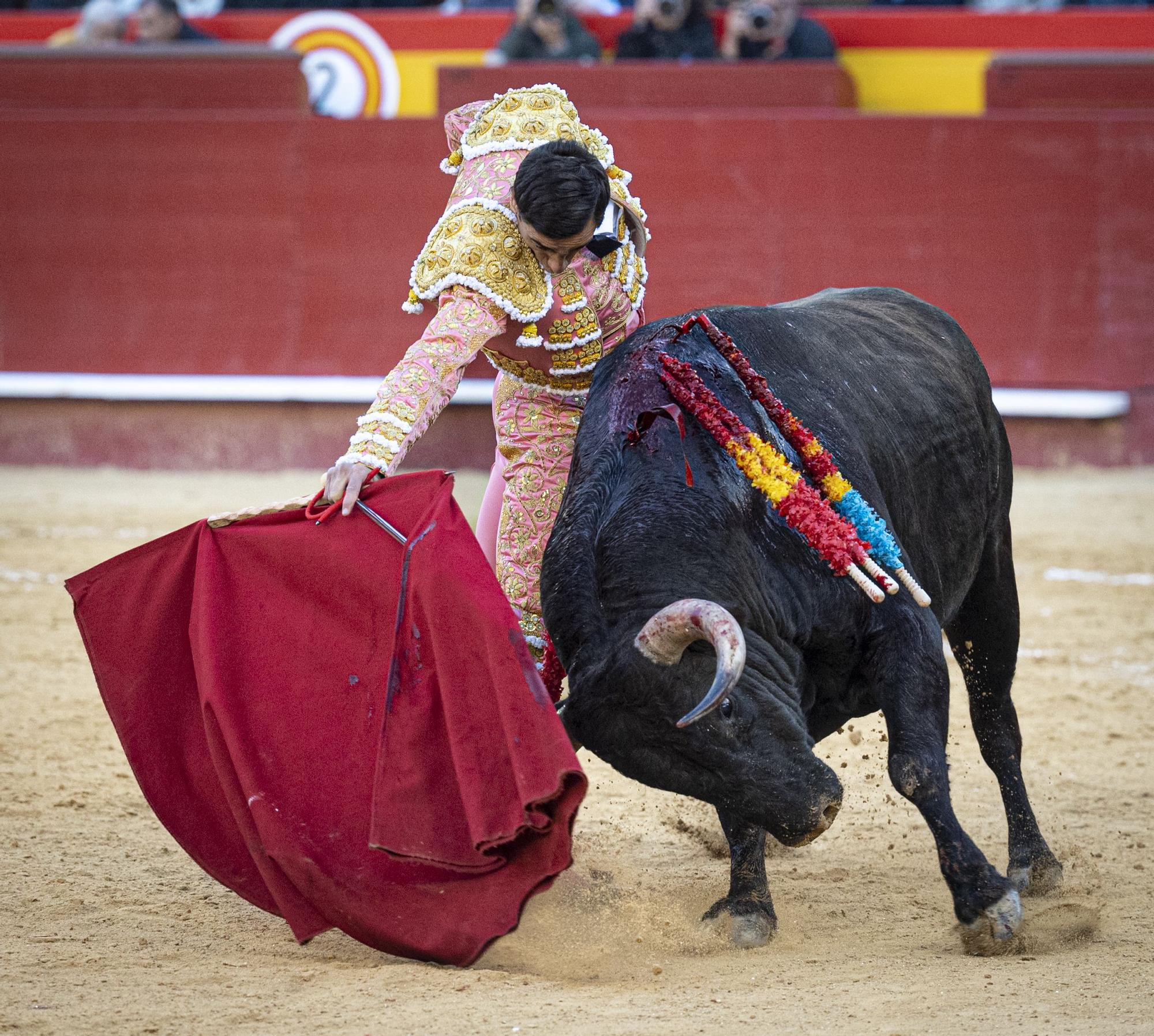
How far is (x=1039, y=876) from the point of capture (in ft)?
9.79

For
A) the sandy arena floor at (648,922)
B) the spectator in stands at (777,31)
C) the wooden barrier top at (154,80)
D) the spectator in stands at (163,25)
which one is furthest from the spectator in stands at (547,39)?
the sandy arena floor at (648,922)

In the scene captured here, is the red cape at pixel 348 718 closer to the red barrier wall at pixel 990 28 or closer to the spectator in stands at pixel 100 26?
the red barrier wall at pixel 990 28

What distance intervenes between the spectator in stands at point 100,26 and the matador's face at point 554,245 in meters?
5.95

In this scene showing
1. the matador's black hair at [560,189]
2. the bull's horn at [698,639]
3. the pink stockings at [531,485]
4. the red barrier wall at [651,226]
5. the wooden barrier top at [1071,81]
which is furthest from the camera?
the red barrier wall at [651,226]

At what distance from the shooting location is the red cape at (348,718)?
2.40 m

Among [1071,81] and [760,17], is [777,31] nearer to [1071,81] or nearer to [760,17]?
[760,17]

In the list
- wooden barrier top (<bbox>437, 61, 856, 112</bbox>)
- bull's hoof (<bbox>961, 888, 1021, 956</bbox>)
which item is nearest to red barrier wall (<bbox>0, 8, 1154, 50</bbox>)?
wooden barrier top (<bbox>437, 61, 856, 112</bbox>)

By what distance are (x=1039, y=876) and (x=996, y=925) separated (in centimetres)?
59

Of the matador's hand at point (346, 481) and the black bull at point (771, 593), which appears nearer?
the black bull at point (771, 593)

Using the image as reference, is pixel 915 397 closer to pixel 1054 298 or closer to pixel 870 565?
pixel 870 565

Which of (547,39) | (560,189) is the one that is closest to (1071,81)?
(547,39)

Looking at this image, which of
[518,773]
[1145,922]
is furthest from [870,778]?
[518,773]

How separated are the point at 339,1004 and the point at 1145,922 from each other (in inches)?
54.9

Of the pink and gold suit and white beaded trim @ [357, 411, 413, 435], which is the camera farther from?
white beaded trim @ [357, 411, 413, 435]
